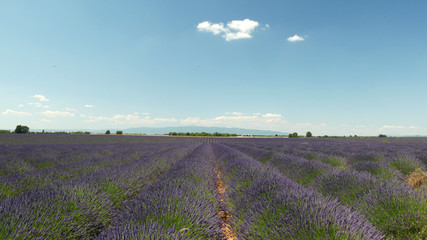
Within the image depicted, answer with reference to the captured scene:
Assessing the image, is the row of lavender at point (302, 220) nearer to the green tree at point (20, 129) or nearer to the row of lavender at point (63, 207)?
the row of lavender at point (63, 207)

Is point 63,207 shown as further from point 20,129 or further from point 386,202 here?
point 20,129

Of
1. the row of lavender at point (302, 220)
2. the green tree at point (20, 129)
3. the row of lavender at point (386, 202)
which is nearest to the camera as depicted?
the row of lavender at point (302, 220)

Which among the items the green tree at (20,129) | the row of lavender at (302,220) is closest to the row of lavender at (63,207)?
the row of lavender at (302,220)

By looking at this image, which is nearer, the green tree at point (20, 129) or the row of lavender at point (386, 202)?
the row of lavender at point (386, 202)

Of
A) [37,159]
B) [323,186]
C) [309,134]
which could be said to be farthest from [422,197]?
[309,134]

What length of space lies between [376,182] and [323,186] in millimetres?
782

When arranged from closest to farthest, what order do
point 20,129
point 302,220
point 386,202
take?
point 302,220 → point 386,202 → point 20,129

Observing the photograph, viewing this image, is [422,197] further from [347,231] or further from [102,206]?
[102,206]

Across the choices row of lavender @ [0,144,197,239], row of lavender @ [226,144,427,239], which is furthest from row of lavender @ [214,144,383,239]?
row of lavender @ [0,144,197,239]

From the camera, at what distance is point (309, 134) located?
210ft

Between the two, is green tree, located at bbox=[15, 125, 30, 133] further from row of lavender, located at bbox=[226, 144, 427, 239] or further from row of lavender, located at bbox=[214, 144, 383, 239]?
row of lavender, located at bbox=[226, 144, 427, 239]

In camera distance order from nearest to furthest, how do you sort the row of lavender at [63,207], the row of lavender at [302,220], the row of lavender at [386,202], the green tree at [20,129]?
1. the row of lavender at [302,220]
2. the row of lavender at [63,207]
3. the row of lavender at [386,202]
4. the green tree at [20,129]

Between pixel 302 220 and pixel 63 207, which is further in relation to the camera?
pixel 63 207

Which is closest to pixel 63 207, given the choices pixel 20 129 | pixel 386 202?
pixel 386 202
